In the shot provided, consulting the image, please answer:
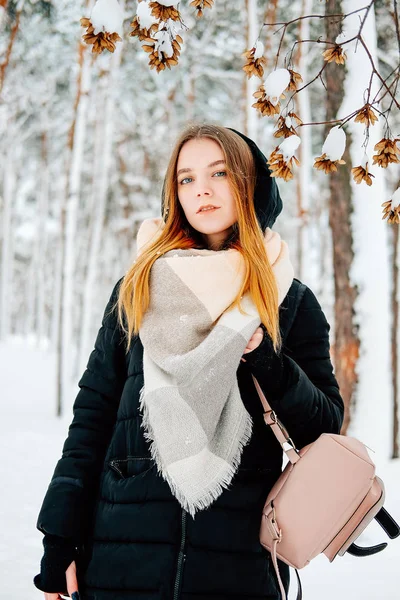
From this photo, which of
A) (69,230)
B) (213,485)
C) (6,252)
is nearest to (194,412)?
(213,485)

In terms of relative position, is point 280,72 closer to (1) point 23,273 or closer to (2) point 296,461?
(2) point 296,461

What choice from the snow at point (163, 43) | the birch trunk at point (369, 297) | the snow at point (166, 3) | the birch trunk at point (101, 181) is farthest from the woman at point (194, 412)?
the birch trunk at point (101, 181)

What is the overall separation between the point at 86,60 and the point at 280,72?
7714 millimetres

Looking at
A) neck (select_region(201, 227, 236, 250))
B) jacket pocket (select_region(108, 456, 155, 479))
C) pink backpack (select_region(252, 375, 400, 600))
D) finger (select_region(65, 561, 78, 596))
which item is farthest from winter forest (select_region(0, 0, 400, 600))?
finger (select_region(65, 561, 78, 596))

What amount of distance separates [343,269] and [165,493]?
9.43 feet

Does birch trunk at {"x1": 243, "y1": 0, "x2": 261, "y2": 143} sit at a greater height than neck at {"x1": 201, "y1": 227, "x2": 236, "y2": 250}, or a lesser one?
greater

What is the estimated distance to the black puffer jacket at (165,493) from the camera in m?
1.46

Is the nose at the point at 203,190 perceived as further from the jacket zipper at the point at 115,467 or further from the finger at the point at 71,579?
the finger at the point at 71,579

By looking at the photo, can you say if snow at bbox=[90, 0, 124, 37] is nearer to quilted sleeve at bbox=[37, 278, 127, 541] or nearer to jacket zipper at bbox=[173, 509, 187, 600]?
quilted sleeve at bbox=[37, 278, 127, 541]

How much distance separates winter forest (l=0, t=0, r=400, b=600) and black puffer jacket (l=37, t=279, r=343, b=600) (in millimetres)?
558

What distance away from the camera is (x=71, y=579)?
61.4 inches

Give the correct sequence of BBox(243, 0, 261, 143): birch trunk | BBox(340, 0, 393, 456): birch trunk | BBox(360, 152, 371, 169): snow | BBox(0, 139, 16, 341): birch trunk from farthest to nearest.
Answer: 1. BBox(0, 139, 16, 341): birch trunk
2. BBox(243, 0, 261, 143): birch trunk
3. BBox(340, 0, 393, 456): birch trunk
4. BBox(360, 152, 371, 169): snow

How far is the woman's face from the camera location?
1.81 meters

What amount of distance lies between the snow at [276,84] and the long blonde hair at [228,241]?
320mm
